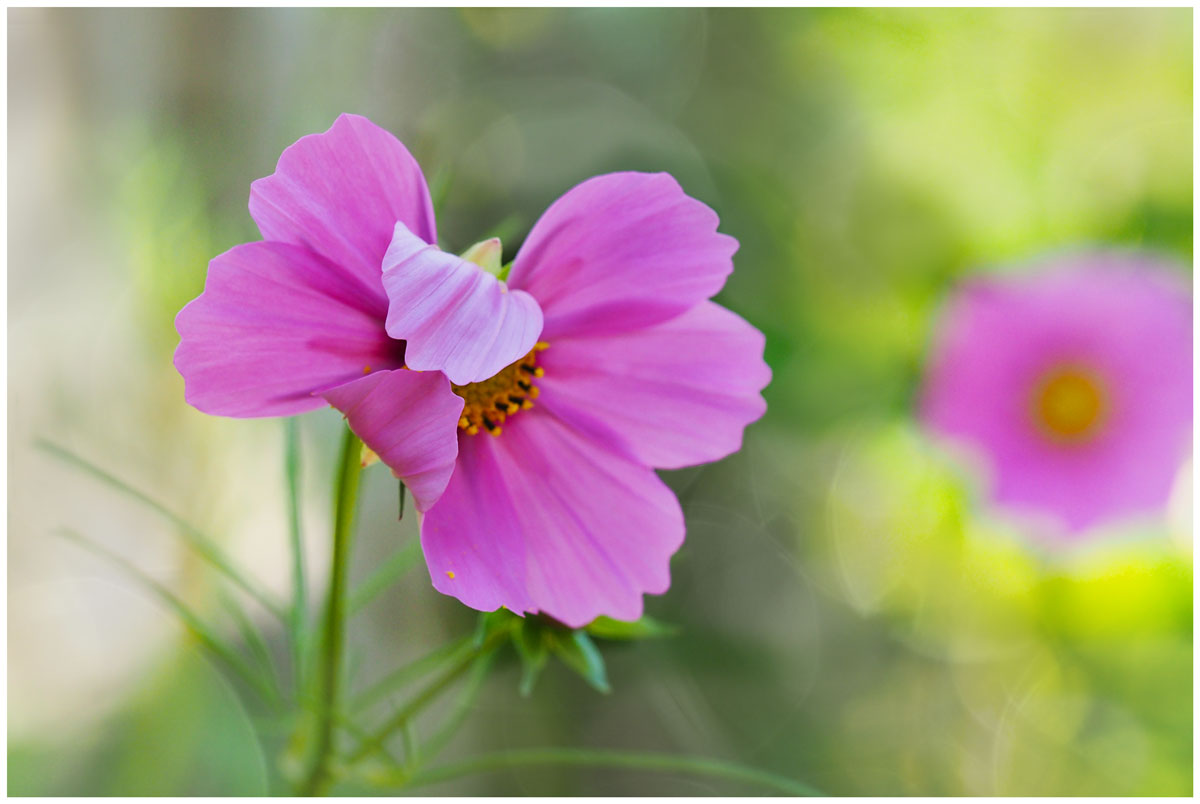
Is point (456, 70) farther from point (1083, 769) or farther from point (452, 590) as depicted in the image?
point (1083, 769)

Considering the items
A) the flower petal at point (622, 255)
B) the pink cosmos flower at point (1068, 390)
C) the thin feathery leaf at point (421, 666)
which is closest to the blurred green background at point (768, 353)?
the pink cosmos flower at point (1068, 390)

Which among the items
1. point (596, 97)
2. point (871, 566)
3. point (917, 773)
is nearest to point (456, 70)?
point (596, 97)

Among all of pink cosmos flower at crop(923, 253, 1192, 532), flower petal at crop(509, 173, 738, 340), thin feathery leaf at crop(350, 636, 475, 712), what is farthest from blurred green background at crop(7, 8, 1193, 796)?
flower petal at crop(509, 173, 738, 340)

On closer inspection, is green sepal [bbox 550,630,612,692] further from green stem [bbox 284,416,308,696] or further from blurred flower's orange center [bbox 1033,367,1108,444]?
blurred flower's orange center [bbox 1033,367,1108,444]

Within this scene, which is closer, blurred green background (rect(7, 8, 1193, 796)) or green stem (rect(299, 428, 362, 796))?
green stem (rect(299, 428, 362, 796))

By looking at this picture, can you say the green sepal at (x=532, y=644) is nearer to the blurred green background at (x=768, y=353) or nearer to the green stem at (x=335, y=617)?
the green stem at (x=335, y=617)

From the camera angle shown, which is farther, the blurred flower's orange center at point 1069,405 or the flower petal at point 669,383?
the blurred flower's orange center at point 1069,405

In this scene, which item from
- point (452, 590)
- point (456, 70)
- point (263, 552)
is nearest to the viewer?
point (452, 590)
